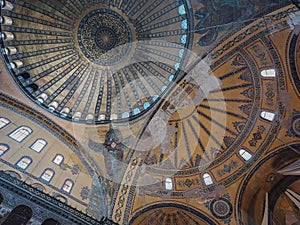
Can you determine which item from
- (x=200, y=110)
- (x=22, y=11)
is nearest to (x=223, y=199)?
(x=200, y=110)

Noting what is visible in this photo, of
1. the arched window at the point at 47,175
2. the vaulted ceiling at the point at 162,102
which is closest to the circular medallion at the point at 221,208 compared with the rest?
the vaulted ceiling at the point at 162,102

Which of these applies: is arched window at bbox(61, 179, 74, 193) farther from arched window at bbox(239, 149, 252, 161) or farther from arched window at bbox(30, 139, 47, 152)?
arched window at bbox(239, 149, 252, 161)

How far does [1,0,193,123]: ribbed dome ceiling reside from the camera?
12016 mm

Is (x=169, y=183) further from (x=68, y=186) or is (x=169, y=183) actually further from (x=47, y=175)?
(x=47, y=175)

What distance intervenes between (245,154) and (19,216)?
8667 mm

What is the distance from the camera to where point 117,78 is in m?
14.0

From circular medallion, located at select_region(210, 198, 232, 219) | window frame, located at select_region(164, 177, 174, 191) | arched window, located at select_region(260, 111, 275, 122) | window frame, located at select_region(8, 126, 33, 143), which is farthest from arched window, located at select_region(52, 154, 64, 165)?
arched window, located at select_region(260, 111, 275, 122)

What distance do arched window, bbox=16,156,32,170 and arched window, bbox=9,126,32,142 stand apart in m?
0.89

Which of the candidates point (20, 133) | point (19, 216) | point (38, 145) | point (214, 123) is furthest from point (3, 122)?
point (214, 123)

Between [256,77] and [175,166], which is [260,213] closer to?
[175,166]

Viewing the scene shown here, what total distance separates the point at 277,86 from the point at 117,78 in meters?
7.96

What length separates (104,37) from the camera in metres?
13.5

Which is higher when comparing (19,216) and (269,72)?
(269,72)

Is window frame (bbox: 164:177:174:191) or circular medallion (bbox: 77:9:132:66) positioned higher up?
circular medallion (bbox: 77:9:132:66)
